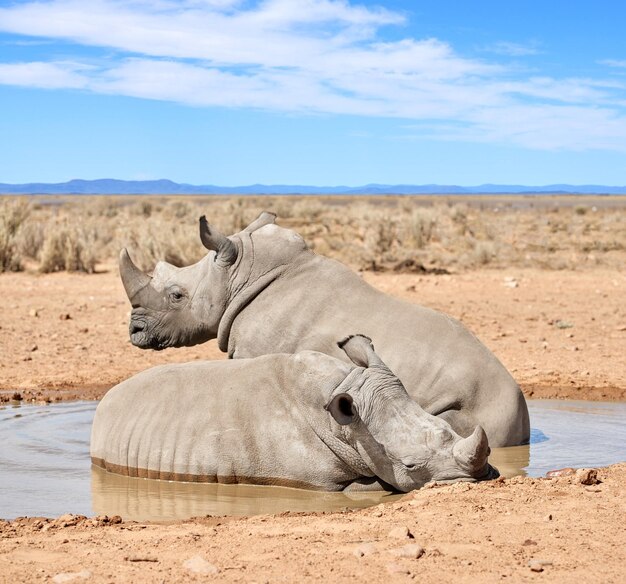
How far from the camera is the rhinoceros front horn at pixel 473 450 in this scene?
6.77 meters

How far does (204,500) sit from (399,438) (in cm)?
137

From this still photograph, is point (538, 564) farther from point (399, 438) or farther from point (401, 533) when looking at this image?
point (399, 438)

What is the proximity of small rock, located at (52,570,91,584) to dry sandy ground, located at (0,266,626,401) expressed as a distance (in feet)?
21.3

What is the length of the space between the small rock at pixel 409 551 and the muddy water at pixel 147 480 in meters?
1.76

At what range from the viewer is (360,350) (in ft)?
24.4

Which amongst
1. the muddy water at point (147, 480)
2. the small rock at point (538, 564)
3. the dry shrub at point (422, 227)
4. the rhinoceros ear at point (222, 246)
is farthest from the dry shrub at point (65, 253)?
the small rock at point (538, 564)

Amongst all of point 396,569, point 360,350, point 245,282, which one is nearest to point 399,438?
point 360,350

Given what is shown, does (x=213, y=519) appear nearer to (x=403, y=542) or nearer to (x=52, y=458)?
(x=403, y=542)

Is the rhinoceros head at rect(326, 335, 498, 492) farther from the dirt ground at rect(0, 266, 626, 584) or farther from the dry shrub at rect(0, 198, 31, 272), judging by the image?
the dry shrub at rect(0, 198, 31, 272)

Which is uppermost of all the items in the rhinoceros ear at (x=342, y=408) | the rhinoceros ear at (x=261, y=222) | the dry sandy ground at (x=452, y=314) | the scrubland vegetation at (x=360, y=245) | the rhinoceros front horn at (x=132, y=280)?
the rhinoceros ear at (x=261, y=222)

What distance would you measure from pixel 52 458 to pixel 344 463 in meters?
2.60

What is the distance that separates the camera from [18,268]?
23859 millimetres

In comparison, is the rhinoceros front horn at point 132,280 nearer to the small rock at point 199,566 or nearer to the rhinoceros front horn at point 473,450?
the rhinoceros front horn at point 473,450

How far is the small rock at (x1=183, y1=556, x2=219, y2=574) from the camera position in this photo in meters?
5.00
